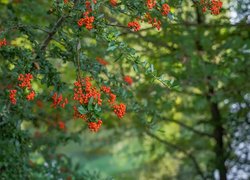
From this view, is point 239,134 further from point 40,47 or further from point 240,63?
point 40,47

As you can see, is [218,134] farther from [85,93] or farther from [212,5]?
[85,93]

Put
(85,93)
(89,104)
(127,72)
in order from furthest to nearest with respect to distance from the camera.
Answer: (127,72)
(85,93)
(89,104)

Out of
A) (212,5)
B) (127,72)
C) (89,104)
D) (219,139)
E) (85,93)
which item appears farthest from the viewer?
(219,139)

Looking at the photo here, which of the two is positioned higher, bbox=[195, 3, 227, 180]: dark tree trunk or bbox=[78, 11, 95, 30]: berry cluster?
bbox=[195, 3, 227, 180]: dark tree trunk

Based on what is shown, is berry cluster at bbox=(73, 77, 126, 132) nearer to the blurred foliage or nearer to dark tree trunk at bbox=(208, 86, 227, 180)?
the blurred foliage

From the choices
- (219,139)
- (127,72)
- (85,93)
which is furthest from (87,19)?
(219,139)

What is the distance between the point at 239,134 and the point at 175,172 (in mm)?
3579

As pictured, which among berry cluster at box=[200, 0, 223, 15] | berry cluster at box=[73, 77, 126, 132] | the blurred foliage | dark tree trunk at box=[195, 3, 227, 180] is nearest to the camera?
berry cluster at box=[73, 77, 126, 132]

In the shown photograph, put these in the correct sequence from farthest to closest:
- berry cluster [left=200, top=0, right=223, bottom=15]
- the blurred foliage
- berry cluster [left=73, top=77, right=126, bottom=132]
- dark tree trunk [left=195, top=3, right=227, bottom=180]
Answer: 1. dark tree trunk [left=195, top=3, right=227, bottom=180]
2. the blurred foliage
3. berry cluster [left=200, top=0, right=223, bottom=15]
4. berry cluster [left=73, top=77, right=126, bottom=132]

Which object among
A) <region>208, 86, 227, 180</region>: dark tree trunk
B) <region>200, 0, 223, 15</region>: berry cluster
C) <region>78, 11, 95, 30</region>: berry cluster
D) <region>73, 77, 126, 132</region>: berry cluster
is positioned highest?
<region>208, 86, 227, 180</region>: dark tree trunk

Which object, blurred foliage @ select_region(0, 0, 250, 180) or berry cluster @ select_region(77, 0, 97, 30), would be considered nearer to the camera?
berry cluster @ select_region(77, 0, 97, 30)

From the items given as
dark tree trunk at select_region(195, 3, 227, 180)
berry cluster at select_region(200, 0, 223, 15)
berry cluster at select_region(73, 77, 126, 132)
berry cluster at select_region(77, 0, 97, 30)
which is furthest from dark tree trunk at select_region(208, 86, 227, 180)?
berry cluster at select_region(77, 0, 97, 30)

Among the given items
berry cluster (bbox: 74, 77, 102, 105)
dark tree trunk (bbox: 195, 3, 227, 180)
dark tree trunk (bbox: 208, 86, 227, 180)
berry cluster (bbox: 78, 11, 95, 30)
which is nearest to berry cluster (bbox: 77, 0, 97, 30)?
berry cluster (bbox: 78, 11, 95, 30)

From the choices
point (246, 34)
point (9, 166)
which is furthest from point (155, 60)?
point (9, 166)
